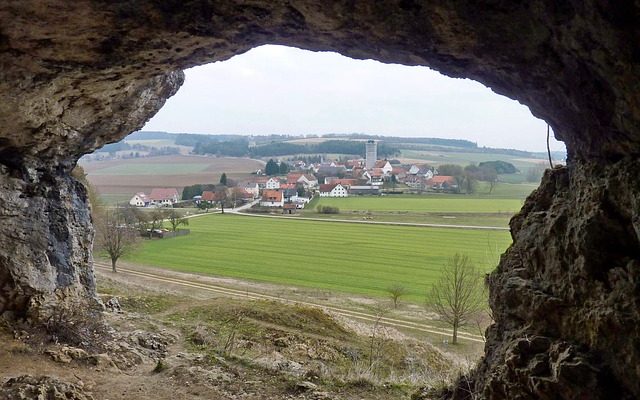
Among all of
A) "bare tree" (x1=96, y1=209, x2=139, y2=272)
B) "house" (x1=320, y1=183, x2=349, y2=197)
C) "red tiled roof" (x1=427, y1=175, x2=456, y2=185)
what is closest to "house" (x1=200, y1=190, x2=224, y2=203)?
"house" (x1=320, y1=183, x2=349, y2=197)

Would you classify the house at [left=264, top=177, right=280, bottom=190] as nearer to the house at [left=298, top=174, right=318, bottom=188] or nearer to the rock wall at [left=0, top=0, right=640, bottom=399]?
the house at [left=298, top=174, right=318, bottom=188]

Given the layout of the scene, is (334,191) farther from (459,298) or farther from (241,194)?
(459,298)

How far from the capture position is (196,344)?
1311 centimetres

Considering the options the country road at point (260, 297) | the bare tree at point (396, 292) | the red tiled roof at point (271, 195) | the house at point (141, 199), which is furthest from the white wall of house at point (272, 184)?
the bare tree at point (396, 292)

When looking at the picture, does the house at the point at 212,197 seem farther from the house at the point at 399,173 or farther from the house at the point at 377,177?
the house at the point at 399,173

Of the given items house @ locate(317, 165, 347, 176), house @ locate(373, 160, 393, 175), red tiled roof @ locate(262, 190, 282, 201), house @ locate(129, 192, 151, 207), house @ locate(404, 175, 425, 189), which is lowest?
house @ locate(129, 192, 151, 207)

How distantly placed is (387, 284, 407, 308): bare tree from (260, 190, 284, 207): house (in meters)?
28.9

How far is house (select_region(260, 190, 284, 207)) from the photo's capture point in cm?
5243

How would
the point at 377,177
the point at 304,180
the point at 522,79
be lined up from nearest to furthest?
the point at 522,79
the point at 377,177
the point at 304,180

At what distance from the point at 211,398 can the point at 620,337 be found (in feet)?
23.1

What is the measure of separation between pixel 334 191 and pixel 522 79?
5020 cm

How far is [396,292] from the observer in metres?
22.9

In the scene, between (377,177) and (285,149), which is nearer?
(377,177)

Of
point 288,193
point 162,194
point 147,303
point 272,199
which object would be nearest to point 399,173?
point 288,193
